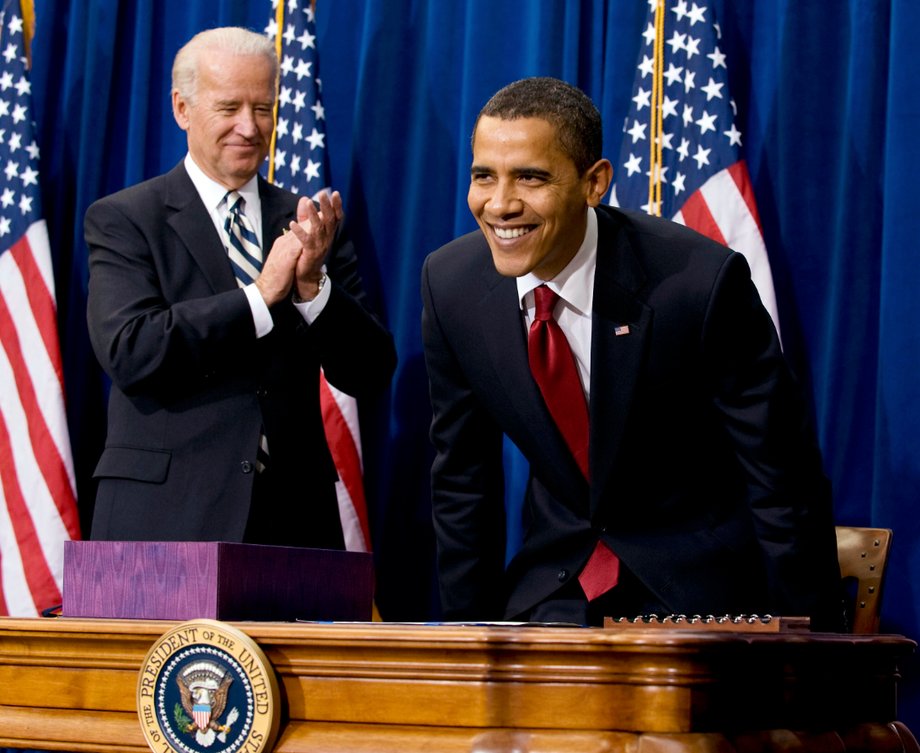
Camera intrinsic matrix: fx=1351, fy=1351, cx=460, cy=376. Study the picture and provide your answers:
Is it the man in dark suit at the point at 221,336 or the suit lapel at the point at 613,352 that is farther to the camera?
the man in dark suit at the point at 221,336

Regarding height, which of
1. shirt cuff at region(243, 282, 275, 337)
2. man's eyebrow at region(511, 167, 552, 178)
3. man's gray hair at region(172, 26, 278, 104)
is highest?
man's gray hair at region(172, 26, 278, 104)

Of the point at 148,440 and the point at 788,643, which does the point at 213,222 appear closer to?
the point at 148,440

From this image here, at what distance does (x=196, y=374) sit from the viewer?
9.78ft

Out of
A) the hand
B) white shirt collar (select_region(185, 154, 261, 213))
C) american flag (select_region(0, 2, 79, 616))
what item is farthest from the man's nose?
american flag (select_region(0, 2, 79, 616))

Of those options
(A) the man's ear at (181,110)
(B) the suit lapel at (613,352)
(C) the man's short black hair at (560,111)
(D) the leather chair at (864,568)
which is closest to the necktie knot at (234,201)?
(A) the man's ear at (181,110)

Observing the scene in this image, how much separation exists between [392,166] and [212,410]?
1.38 metres

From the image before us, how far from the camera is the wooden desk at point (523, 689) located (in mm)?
1404

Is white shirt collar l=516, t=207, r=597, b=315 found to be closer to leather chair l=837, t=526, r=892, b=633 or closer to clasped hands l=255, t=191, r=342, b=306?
clasped hands l=255, t=191, r=342, b=306

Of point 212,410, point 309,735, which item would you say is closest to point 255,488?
point 212,410

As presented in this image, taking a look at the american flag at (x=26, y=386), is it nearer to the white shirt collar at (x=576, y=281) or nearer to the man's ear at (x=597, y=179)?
the white shirt collar at (x=576, y=281)

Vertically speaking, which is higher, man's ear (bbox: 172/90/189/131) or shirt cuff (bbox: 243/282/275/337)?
man's ear (bbox: 172/90/189/131)

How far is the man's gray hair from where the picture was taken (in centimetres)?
329

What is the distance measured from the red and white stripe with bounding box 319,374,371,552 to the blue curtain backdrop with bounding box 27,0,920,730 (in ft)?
0.59

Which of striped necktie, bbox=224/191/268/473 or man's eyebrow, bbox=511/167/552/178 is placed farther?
striped necktie, bbox=224/191/268/473
